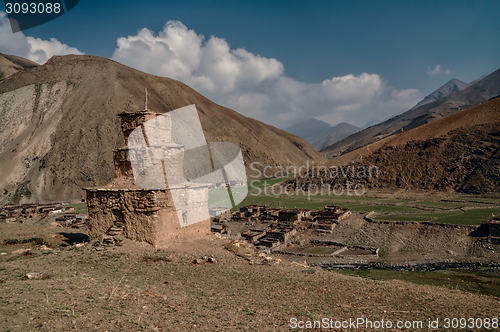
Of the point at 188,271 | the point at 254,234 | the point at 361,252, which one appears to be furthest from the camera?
the point at 254,234

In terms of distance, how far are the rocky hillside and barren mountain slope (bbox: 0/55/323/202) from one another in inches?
1757

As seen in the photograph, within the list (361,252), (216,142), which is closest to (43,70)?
(216,142)

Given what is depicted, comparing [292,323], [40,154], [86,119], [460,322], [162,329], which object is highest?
[86,119]

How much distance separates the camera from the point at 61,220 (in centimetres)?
3678

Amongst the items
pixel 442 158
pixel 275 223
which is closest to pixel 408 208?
pixel 275 223

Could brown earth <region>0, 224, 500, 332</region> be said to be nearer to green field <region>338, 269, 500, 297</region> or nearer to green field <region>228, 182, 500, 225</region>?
green field <region>338, 269, 500, 297</region>

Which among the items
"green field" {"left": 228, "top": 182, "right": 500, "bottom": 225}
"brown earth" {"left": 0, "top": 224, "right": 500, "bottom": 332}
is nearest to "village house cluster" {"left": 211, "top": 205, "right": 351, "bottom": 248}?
"green field" {"left": 228, "top": 182, "right": 500, "bottom": 225}

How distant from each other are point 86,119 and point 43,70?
31.4 metres

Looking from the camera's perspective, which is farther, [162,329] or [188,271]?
[188,271]

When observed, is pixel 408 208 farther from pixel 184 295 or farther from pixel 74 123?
pixel 74 123

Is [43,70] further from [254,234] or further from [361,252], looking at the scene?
[361,252]

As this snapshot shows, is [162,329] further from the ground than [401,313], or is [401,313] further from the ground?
[162,329]

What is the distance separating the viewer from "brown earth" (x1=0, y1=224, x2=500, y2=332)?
5.28m

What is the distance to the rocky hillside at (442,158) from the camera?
175 ft
